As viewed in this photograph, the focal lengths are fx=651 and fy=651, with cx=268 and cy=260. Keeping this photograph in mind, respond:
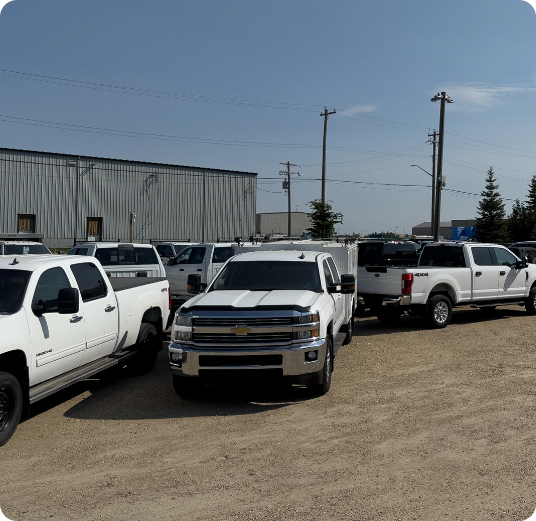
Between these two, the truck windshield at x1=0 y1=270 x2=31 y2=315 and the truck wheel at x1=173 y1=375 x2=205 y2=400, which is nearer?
the truck windshield at x1=0 y1=270 x2=31 y2=315

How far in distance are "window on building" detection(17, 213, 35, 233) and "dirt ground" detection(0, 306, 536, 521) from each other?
38164 mm

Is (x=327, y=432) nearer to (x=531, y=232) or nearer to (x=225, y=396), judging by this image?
(x=225, y=396)

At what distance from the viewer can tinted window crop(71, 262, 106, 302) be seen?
827 centimetres

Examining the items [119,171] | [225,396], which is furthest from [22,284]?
[119,171]

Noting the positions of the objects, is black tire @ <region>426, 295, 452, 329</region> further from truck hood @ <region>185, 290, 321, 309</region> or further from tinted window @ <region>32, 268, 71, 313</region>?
tinted window @ <region>32, 268, 71, 313</region>

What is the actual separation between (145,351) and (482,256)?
9507 millimetres

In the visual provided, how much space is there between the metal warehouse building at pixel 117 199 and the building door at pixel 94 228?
72mm

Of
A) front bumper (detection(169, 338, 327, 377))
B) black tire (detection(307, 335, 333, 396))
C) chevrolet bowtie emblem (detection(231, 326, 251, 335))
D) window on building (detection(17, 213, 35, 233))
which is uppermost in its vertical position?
window on building (detection(17, 213, 35, 233))

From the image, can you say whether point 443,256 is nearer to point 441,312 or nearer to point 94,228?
point 441,312

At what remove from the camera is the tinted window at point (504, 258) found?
1636 cm

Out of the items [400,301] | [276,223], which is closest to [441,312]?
[400,301]

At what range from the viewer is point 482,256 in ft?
52.4

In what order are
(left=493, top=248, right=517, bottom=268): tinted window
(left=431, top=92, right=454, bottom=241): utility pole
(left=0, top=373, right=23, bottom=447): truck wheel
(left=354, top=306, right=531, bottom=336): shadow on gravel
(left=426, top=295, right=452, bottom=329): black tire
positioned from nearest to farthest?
(left=0, top=373, right=23, bottom=447): truck wheel, (left=426, top=295, right=452, bottom=329): black tire, (left=354, top=306, right=531, bottom=336): shadow on gravel, (left=493, top=248, right=517, bottom=268): tinted window, (left=431, top=92, right=454, bottom=241): utility pole

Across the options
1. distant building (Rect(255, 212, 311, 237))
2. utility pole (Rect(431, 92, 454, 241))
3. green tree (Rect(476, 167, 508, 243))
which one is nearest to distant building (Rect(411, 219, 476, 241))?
green tree (Rect(476, 167, 508, 243))
